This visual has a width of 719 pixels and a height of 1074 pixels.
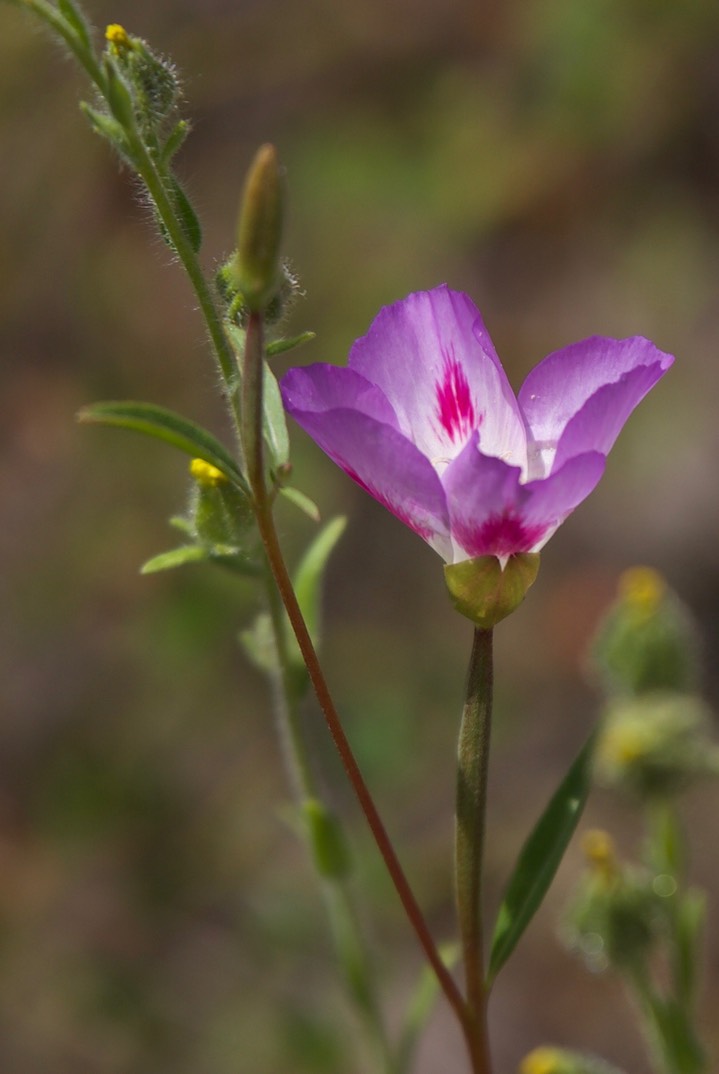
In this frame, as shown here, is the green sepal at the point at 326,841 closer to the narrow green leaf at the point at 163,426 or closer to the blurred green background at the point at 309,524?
the narrow green leaf at the point at 163,426

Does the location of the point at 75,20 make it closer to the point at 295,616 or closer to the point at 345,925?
the point at 295,616

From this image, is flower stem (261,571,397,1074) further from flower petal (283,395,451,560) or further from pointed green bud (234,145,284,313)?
pointed green bud (234,145,284,313)

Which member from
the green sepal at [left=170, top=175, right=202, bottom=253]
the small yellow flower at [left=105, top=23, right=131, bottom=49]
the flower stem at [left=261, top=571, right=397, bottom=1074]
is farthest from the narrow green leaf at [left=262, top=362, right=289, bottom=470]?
the flower stem at [left=261, top=571, right=397, bottom=1074]

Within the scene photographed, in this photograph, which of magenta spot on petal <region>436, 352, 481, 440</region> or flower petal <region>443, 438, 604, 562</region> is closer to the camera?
flower petal <region>443, 438, 604, 562</region>

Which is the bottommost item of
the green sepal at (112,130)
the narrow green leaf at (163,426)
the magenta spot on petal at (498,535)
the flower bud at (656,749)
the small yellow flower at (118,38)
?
the flower bud at (656,749)

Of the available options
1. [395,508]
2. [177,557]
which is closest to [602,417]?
[395,508]

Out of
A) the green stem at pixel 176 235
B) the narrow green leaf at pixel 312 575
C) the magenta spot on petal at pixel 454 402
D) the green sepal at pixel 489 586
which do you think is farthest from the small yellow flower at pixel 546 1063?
the green stem at pixel 176 235
